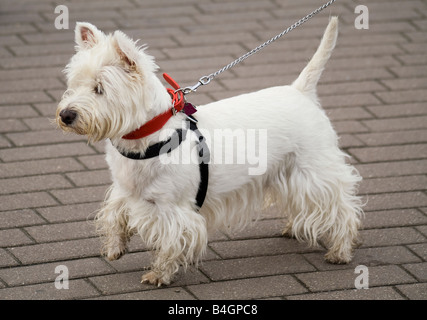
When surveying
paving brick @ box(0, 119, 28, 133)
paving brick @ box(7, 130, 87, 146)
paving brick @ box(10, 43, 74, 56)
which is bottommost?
paving brick @ box(7, 130, 87, 146)

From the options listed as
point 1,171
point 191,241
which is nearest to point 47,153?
point 1,171

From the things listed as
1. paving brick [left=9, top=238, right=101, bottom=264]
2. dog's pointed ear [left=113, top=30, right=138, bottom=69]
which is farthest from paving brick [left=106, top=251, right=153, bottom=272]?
dog's pointed ear [left=113, top=30, right=138, bottom=69]

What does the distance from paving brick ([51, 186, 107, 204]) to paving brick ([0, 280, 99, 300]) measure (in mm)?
862

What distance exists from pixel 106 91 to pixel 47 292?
108cm

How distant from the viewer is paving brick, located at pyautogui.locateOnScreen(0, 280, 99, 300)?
3812 millimetres

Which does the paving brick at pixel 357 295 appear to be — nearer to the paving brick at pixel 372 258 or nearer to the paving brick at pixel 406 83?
the paving brick at pixel 372 258

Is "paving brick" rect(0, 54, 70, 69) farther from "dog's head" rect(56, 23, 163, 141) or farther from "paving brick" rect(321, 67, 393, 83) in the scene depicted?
"dog's head" rect(56, 23, 163, 141)

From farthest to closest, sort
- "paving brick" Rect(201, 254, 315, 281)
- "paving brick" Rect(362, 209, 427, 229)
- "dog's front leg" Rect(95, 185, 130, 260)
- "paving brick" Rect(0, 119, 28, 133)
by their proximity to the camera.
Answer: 1. "paving brick" Rect(0, 119, 28, 133)
2. "paving brick" Rect(362, 209, 427, 229)
3. "paving brick" Rect(201, 254, 315, 281)
4. "dog's front leg" Rect(95, 185, 130, 260)

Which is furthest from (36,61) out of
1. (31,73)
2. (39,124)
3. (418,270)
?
(418,270)

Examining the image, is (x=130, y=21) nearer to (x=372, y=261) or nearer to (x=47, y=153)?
(x=47, y=153)

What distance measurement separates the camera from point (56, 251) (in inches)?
166

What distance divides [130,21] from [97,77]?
360 centimetres

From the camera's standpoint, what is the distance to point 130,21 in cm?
700

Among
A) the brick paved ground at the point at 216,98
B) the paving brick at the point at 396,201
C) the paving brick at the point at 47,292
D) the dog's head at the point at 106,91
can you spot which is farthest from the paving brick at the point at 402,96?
the paving brick at the point at 47,292
